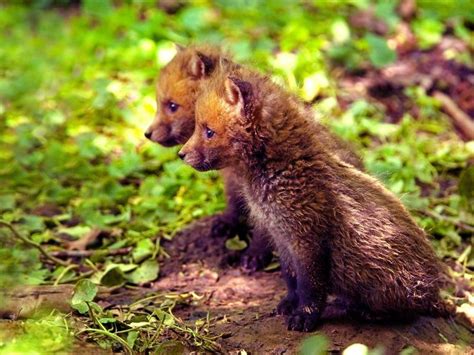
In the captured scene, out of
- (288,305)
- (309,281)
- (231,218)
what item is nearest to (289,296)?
(288,305)

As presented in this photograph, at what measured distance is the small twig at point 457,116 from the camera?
8289 millimetres

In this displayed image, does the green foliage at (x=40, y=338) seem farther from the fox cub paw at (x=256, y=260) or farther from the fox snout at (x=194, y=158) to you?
the fox cub paw at (x=256, y=260)

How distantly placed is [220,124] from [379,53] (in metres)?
4.43

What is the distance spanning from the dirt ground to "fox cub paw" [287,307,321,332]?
4cm

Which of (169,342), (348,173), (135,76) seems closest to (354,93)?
(135,76)

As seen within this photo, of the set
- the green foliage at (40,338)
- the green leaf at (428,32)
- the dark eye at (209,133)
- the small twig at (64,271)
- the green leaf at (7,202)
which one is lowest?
the small twig at (64,271)

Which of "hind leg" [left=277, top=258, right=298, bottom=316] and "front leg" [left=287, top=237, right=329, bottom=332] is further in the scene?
"hind leg" [left=277, top=258, right=298, bottom=316]

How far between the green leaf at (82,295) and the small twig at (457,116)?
448 centimetres

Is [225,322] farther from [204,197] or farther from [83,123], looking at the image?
[83,123]

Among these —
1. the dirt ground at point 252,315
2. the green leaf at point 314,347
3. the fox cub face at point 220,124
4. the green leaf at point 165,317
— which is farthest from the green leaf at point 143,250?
the green leaf at point 314,347

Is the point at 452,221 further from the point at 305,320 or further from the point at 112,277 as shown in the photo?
the point at 112,277

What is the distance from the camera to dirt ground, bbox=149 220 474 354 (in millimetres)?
5094

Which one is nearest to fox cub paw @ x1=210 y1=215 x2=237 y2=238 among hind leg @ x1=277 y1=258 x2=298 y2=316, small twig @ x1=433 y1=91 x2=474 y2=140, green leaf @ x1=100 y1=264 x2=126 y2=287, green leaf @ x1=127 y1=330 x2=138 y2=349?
green leaf @ x1=100 y1=264 x2=126 y2=287

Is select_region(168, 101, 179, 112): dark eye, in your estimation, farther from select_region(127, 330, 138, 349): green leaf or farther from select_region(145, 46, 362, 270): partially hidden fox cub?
select_region(127, 330, 138, 349): green leaf
